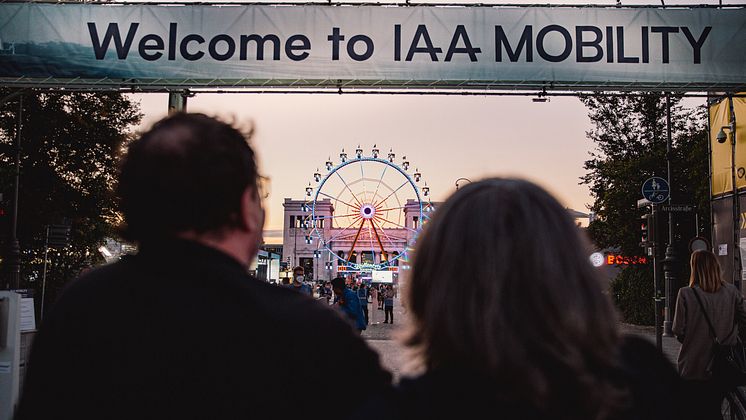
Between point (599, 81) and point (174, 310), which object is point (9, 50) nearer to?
point (599, 81)

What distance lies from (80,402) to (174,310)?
29 centimetres

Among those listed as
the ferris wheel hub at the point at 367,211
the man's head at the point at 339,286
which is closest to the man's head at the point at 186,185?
the man's head at the point at 339,286

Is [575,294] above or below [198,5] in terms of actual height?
below

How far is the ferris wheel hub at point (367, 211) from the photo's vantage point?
2184 inches

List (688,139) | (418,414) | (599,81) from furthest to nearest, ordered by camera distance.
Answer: (688,139), (599,81), (418,414)

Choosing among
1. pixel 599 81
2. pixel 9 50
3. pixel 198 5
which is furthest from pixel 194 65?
pixel 599 81

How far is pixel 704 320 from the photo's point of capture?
A: 6.19 m

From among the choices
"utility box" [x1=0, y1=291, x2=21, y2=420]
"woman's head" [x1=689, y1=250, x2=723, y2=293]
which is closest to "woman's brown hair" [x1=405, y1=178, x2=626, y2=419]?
"woman's head" [x1=689, y1=250, x2=723, y2=293]

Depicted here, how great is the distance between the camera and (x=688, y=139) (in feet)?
108

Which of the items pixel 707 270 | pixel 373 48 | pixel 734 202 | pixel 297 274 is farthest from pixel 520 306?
pixel 734 202

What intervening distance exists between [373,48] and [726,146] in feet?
32.9

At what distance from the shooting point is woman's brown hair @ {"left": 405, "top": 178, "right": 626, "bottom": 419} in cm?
149

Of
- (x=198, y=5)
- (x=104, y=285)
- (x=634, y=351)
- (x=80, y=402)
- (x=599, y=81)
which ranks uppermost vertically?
(x=198, y=5)

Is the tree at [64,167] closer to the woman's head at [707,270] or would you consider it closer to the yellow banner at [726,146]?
the yellow banner at [726,146]
